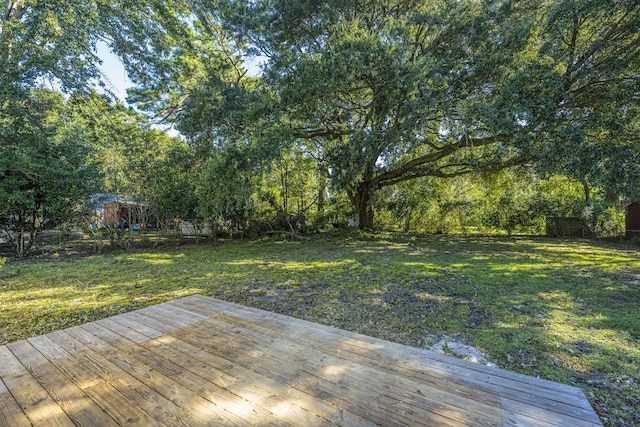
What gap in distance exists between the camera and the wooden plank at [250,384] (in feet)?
4.74

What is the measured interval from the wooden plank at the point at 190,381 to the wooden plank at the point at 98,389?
0.76 feet

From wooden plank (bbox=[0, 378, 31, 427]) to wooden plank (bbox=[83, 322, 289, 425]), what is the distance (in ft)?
1.86

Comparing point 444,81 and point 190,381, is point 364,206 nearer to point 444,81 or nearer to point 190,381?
point 444,81

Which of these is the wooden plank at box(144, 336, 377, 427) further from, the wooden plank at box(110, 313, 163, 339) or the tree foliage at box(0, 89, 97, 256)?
the tree foliage at box(0, 89, 97, 256)

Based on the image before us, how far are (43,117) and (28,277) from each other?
5108 millimetres

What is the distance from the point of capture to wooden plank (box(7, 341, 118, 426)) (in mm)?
1414

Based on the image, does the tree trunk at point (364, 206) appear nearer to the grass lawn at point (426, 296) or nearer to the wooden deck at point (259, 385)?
the grass lawn at point (426, 296)

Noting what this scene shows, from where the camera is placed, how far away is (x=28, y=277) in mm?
5324

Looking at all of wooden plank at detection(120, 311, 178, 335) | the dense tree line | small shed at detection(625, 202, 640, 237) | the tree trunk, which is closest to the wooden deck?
wooden plank at detection(120, 311, 178, 335)

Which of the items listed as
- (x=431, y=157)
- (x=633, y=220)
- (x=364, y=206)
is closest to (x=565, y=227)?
(x=633, y=220)

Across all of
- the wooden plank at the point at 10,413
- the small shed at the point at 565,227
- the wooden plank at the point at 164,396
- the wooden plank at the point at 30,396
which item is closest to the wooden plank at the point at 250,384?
the wooden plank at the point at 164,396

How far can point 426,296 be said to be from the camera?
12.6 ft

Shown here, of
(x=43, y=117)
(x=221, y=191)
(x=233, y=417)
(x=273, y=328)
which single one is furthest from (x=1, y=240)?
(x=233, y=417)

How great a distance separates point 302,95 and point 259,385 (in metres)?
5.88
